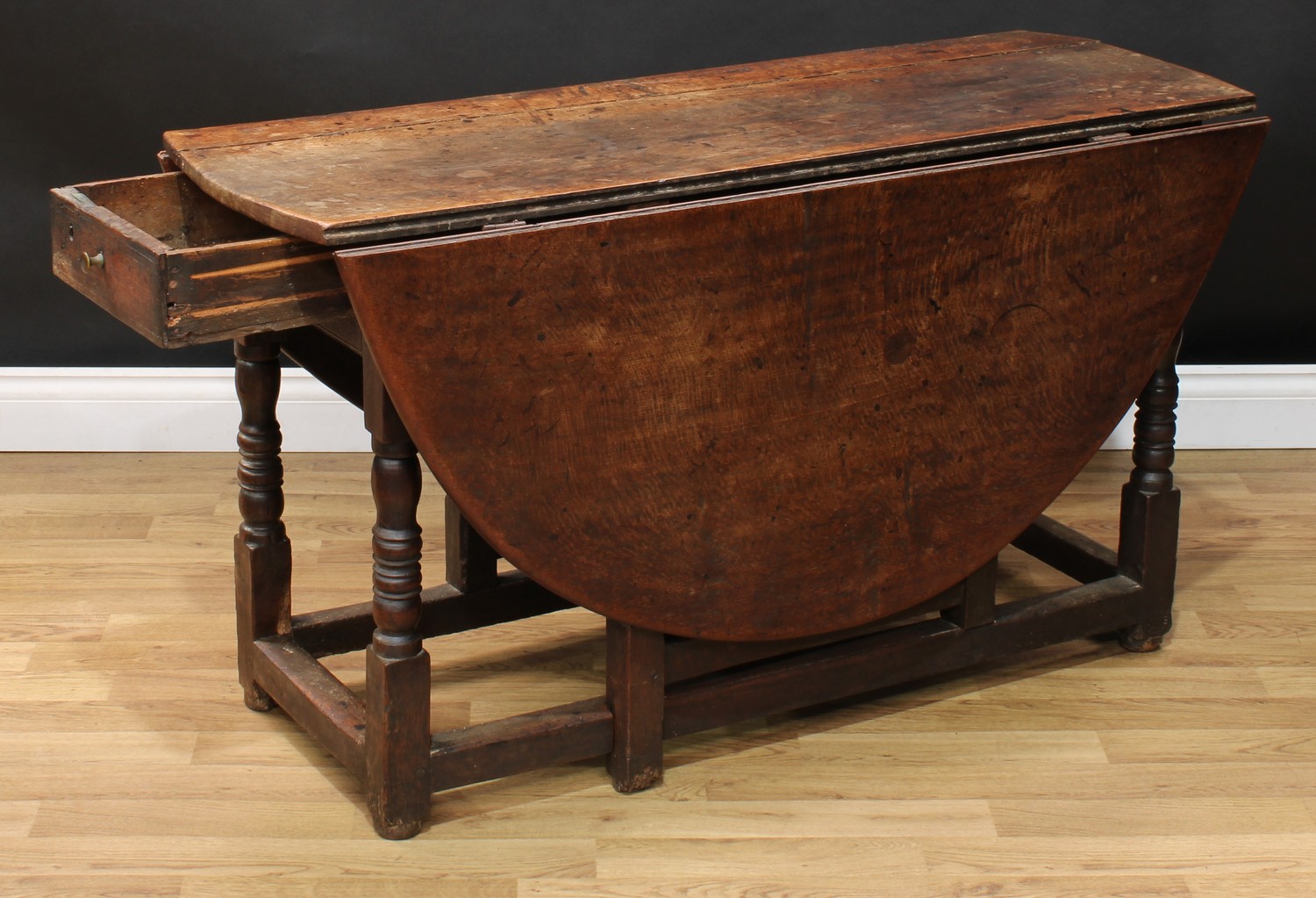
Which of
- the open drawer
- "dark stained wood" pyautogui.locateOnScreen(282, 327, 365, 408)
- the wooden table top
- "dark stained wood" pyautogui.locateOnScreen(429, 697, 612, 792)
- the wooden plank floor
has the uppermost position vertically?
the wooden table top

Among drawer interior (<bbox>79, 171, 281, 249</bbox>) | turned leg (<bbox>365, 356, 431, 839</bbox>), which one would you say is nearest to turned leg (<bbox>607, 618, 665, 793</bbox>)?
turned leg (<bbox>365, 356, 431, 839</bbox>)

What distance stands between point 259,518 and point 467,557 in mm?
314

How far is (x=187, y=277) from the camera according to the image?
1.84 meters

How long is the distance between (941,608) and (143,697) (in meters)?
1.15

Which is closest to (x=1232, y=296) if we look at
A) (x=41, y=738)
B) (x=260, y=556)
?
(x=260, y=556)

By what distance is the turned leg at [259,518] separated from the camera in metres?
2.32

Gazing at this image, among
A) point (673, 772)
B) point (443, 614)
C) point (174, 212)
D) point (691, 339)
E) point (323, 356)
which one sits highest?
point (174, 212)

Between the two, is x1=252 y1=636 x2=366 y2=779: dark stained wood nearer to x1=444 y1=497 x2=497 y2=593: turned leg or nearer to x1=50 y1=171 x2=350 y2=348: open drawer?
x1=444 y1=497 x2=497 y2=593: turned leg

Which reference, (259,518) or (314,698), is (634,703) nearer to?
(314,698)

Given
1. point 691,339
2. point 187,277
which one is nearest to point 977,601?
point 691,339

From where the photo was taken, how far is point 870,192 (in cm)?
210

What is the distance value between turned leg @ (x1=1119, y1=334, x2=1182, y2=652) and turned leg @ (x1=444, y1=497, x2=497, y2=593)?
3.13 feet

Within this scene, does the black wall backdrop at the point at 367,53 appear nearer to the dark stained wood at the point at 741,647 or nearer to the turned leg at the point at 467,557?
the turned leg at the point at 467,557

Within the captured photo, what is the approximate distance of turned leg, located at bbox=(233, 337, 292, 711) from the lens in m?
2.32
